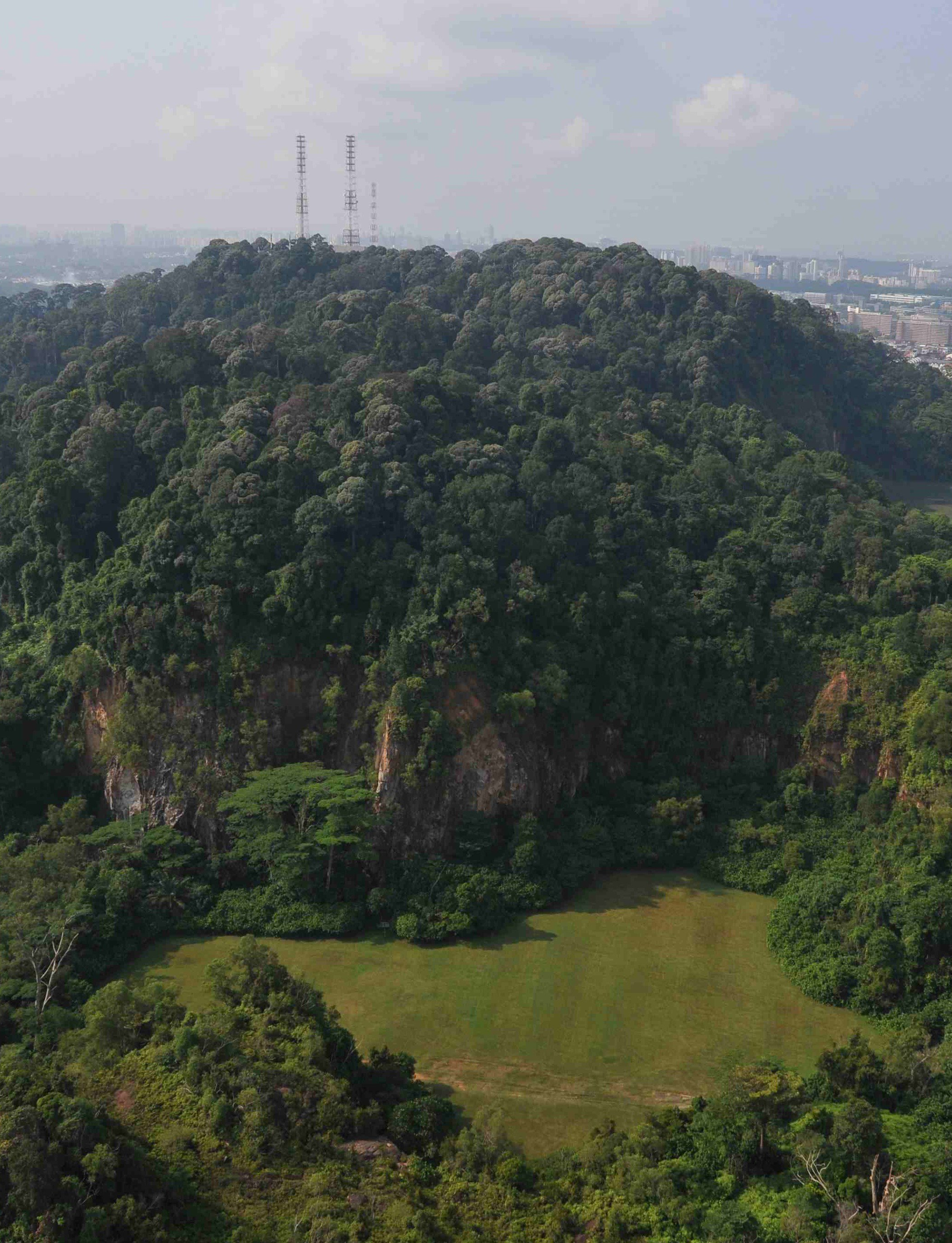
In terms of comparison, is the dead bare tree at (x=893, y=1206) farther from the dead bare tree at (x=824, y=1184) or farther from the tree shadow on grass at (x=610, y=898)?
the tree shadow on grass at (x=610, y=898)

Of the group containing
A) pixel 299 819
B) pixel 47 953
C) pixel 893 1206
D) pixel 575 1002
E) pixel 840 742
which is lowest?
pixel 575 1002

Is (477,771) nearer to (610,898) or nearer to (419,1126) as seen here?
(610,898)

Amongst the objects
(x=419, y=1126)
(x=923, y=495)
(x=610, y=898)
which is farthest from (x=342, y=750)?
(x=923, y=495)

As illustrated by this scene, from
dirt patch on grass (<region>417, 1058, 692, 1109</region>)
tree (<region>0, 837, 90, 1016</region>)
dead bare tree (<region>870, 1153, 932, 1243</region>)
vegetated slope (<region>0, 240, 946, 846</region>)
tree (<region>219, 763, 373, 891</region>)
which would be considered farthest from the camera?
vegetated slope (<region>0, 240, 946, 846</region>)

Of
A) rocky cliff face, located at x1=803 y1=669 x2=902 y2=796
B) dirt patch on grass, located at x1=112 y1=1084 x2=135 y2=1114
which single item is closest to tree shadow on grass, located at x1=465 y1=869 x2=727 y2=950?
rocky cliff face, located at x1=803 y1=669 x2=902 y2=796

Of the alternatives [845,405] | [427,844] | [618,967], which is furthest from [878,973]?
[845,405]

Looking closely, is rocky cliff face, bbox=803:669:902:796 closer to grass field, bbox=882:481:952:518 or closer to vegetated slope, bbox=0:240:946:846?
vegetated slope, bbox=0:240:946:846
